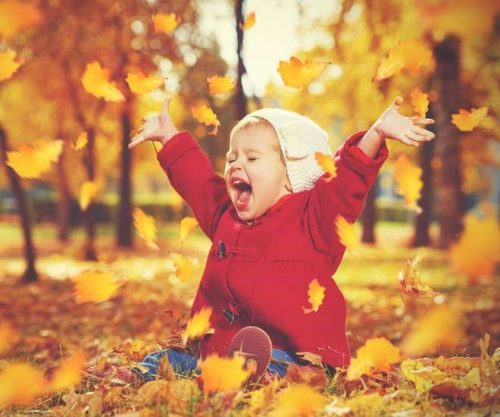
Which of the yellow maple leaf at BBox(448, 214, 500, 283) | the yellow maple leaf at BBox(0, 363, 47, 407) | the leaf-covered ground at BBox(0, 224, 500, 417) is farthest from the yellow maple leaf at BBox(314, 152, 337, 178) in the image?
the yellow maple leaf at BBox(0, 363, 47, 407)

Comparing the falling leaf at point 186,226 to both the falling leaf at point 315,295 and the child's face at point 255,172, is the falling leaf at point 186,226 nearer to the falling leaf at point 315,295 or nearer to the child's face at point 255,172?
the child's face at point 255,172

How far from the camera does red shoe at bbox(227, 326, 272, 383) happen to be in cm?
274

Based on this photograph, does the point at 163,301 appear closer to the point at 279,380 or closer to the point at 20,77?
the point at 279,380

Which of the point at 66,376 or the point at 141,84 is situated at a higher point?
the point at 141,84

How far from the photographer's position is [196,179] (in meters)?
3.68

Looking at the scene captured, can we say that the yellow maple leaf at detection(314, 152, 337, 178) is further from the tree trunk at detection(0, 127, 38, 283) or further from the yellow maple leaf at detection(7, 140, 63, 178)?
the tree trunk at detection(0, 127, 38, 283)

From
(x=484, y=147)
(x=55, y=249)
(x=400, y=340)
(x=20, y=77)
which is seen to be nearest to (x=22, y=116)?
(x=55, y=249)

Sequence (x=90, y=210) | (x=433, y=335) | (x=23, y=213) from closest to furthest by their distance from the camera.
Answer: (x=433, y=335) → (x=23, y=213) → (x=90, y=210)

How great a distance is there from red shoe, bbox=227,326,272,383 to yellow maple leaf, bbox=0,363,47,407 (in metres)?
0.92

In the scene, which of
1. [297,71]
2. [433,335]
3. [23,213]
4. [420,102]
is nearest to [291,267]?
[420,102]

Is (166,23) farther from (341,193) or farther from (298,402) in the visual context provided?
(298,402)

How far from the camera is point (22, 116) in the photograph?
2181 centimetres

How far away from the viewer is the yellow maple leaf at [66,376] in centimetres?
303

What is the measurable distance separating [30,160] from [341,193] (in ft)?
8.63
